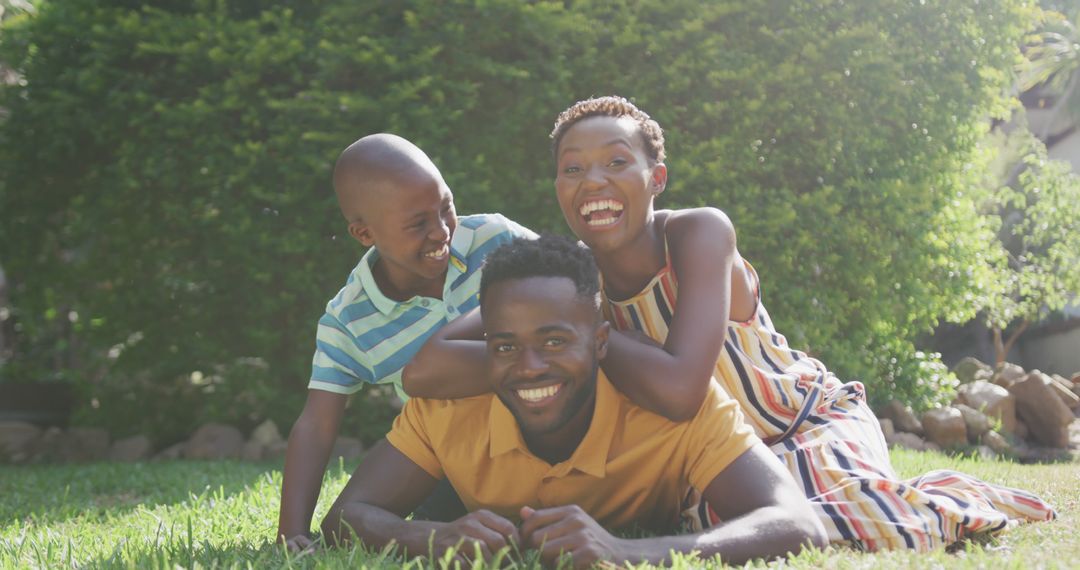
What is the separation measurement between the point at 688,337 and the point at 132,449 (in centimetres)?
616

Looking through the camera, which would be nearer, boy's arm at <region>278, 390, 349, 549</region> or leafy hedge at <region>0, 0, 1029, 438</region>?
boy's arm at <region>278, 390, 349, 549</region>

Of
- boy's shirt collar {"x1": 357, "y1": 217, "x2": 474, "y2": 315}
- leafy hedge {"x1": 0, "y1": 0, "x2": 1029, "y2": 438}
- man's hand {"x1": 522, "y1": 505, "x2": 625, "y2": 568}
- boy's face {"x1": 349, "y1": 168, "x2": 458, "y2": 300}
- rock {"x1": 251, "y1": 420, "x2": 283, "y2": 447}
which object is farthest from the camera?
rock {"x1": 251, "y1": 420, "x2": 283, "y2": 447}

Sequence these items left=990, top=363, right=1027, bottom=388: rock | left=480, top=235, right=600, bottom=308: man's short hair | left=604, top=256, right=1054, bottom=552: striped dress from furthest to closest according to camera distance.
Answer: left=990, top=363, right=1027, bottom=388: rock
left=604, top=256, right=1054, bottom=552: striped dress
left=480, top=235, right=600, bottom=308: man's short hair

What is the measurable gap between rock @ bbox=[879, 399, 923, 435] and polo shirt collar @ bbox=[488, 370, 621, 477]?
17.9ft

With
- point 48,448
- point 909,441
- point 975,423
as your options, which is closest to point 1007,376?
point 975,423

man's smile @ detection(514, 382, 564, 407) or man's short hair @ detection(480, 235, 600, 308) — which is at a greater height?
man's short hair @ detection(480, 235, 600, 308)

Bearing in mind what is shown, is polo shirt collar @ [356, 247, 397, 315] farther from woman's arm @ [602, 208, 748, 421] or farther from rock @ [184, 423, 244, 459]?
rock @ [184, 423, 244, 459]

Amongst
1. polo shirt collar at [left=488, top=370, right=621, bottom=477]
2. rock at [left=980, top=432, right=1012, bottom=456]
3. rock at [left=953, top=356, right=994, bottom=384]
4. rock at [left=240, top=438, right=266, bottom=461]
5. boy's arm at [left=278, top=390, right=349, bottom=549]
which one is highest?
polo shirt collar at [left=488, top=370, right=621, bottom=477]

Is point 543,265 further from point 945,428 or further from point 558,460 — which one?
point 945,428

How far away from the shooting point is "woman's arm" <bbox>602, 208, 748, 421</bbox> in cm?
307

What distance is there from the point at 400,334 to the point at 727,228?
4.04 ft

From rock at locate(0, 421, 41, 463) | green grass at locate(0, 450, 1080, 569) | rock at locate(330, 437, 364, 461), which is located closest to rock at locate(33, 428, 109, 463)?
rock at locate(0, 421, 41, 463)

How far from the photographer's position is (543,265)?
10.1 ft

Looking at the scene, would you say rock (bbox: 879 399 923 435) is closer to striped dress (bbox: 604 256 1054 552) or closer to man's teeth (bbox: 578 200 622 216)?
striped dress (bbox: 604 256 1054 552)
